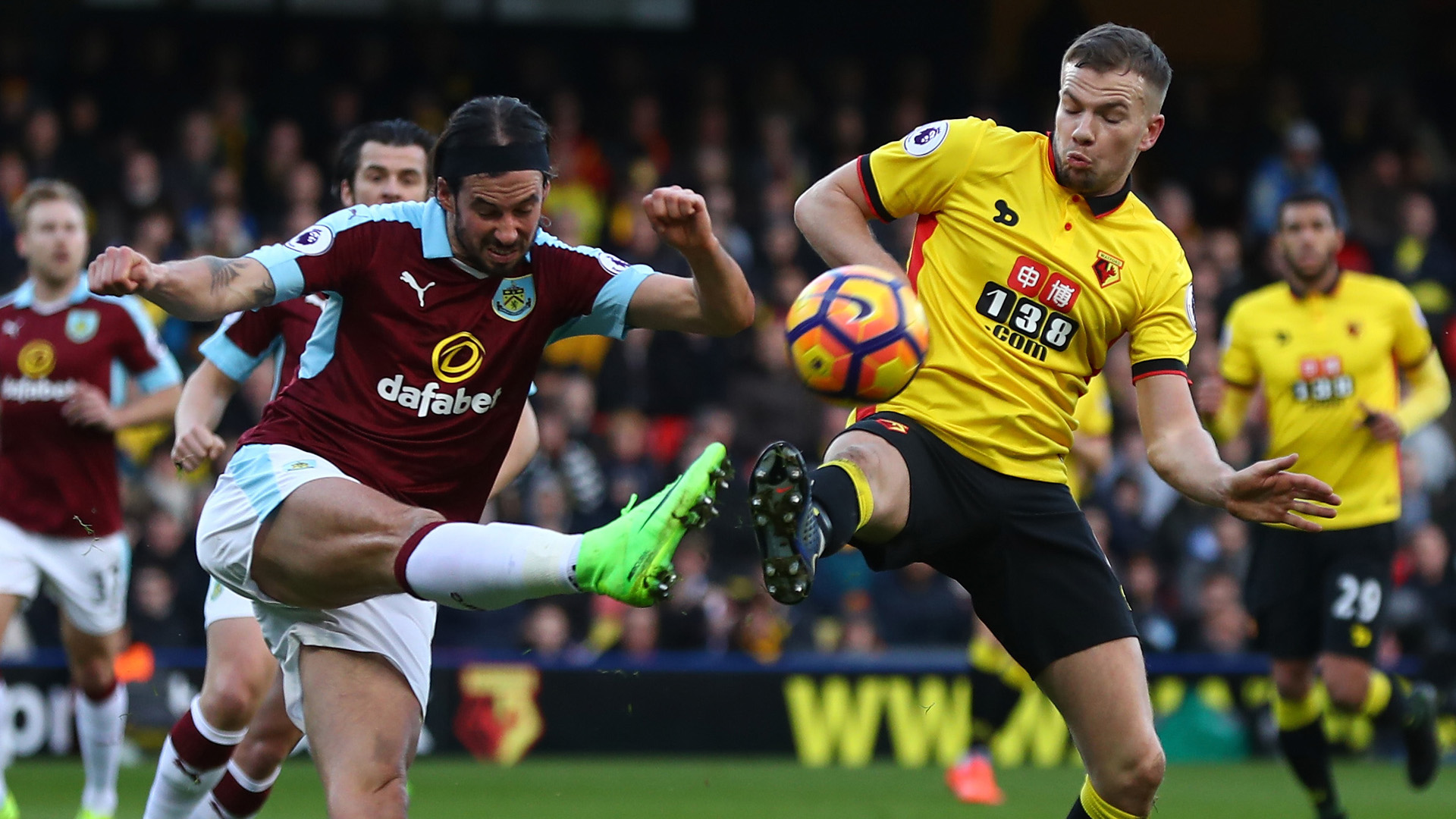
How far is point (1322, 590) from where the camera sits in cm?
927

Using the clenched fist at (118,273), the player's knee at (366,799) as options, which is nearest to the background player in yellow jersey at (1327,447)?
the player's knee at (366,799)

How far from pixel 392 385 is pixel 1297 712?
556 cm

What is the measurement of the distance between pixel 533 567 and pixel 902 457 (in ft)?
4.38

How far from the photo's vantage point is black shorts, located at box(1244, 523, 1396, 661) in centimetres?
911

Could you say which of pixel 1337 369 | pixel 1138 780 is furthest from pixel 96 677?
pixel 1337 369

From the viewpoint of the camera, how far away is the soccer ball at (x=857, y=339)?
5141 millimetres

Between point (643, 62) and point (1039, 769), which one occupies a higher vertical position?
point (643, 62)

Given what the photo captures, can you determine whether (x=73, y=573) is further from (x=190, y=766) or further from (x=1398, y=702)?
(x=1398, y=702)

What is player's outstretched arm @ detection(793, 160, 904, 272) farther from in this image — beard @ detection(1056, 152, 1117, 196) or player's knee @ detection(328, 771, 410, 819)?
player's knee @ detection(328, 771, 410, 819)

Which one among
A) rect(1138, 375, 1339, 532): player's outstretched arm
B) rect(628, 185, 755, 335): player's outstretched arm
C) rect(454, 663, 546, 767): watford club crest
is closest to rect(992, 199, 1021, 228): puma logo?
rect(1138, 375, 1339, 532): player's outstretched arm

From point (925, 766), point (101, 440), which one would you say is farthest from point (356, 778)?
point (925, 766)

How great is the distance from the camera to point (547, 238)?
18.5ft

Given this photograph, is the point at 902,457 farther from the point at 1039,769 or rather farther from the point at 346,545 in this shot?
the point at 1039,769

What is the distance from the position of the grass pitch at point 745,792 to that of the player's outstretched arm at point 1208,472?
407 cm
